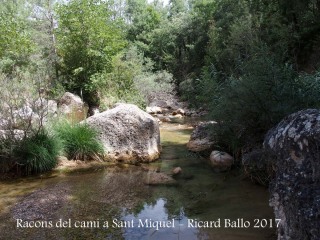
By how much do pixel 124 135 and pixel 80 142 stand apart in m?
1.06

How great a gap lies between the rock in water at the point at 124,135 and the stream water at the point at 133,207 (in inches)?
32.4

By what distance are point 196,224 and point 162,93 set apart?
18.6 m


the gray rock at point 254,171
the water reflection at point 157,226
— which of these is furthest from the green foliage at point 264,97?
the water reflection at point 157,226

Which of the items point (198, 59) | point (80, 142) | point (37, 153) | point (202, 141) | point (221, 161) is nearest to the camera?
point (37, 153)

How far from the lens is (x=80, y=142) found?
728 cm

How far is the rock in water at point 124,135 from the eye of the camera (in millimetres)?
7656

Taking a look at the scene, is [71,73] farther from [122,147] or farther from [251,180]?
[251,180]

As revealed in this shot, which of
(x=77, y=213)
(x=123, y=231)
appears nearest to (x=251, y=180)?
(x=123, y=231)

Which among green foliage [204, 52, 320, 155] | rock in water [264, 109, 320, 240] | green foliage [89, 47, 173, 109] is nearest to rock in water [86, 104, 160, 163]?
green foliage [204, 52, 320, 155]

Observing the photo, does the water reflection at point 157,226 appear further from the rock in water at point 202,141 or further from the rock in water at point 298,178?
the rock in water at point 202,141

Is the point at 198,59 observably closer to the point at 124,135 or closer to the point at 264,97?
the point at 124,135

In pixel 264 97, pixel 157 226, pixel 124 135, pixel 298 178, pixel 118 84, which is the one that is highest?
pixel 118 84

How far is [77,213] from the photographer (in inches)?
183

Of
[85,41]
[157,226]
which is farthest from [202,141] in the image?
[85,41]
